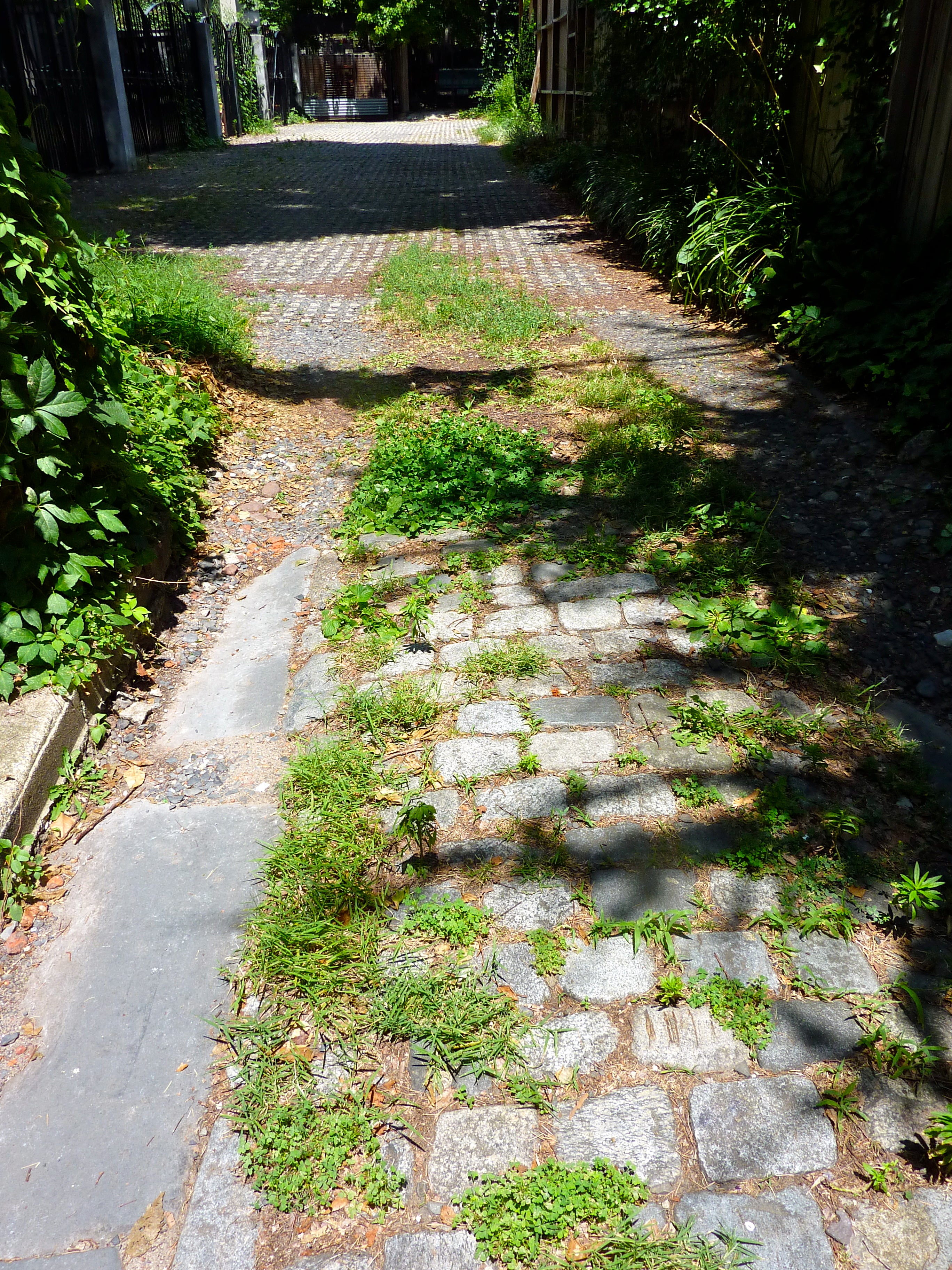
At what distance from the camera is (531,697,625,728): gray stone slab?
2.89m

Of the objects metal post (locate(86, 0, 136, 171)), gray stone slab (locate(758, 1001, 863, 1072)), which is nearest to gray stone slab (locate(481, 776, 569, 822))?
gray stone slab (locate(758, 1001, 863, 1072))

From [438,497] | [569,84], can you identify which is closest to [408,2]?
[569,84]

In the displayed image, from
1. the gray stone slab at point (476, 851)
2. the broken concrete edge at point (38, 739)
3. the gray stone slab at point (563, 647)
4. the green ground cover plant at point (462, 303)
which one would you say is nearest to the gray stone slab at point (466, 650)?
the gray stone slab at point (563, 647)

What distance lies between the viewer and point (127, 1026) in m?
2.10

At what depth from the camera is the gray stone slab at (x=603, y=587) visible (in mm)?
3551

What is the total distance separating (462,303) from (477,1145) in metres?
6.82

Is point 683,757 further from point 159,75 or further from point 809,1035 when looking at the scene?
point 159,75

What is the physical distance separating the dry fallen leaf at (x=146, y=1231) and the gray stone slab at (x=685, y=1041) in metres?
0.99

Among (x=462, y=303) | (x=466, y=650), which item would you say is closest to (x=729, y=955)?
(x=466, y=650)

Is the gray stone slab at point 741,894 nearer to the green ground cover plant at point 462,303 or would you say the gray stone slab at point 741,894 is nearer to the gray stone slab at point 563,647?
the gray stone slab at point 563,647

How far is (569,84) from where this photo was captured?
51.3 ft

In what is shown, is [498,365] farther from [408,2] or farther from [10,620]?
[408,2]

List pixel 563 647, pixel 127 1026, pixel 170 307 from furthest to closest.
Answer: pixel 170 307
pixel 563 647
pixel 127 1026

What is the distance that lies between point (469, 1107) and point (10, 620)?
2033 millimetres
